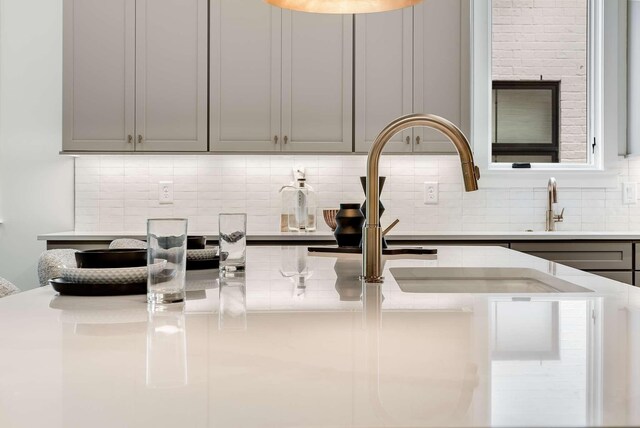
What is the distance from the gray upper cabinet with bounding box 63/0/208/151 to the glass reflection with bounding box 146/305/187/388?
2.94 m

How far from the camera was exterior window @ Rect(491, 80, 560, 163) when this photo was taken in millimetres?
4293

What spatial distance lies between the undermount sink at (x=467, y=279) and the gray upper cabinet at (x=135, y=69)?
7.69 ft

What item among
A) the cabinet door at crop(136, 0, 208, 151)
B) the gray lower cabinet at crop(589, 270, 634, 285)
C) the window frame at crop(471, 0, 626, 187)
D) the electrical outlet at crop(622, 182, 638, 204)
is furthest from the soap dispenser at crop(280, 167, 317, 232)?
the electrical outlet at crop(622, 182, 638, 204)

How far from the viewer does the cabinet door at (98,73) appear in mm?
3906

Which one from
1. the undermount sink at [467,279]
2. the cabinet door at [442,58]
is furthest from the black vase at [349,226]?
the cabinet door at [442,58]

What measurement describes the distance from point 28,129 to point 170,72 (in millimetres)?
892

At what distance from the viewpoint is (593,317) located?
0.98m

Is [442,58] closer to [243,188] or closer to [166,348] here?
[243,188]

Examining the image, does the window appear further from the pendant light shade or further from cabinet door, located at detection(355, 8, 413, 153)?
the pendant light shade

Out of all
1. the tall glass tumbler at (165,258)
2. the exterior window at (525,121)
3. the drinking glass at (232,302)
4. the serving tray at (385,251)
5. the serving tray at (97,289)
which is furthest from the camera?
the exterior window at (525,121)

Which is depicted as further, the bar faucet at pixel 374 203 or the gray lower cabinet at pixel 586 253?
the gray lower cabinet at pixel 586 253

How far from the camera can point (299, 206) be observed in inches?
160

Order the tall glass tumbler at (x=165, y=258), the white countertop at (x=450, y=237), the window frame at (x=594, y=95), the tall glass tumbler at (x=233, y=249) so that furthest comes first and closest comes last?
1. the window frame at (x=594, y=95)
2. the white countertop at (x=450, y=237)
3. the tall glass tumbler at (x=233, y=249)
4. the tall glass tumbler at (x=165, y=258)

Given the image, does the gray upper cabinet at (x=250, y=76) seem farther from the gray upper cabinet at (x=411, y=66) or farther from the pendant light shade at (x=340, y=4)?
the pendant light shade at (x=340, y=4)
